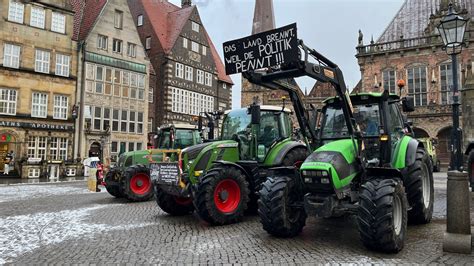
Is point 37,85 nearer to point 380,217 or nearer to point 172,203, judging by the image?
point 172,203

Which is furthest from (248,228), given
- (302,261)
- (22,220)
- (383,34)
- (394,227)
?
(383,34)

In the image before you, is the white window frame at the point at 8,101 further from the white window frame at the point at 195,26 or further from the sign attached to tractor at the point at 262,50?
the sign attached to tractor at the point at 262,50

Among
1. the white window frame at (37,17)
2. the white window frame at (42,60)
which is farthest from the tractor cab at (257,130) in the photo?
Result: the white window frame at (37,17)

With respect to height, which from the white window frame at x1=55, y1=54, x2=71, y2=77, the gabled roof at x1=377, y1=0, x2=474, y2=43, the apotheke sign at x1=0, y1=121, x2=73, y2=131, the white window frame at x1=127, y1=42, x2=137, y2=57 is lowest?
the apotheke sign at x1=0, y1=121, x2=73, y2=131

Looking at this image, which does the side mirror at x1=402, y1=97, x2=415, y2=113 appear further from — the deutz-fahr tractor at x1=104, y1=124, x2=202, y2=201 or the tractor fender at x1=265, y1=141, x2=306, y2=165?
the deutz-fahr tractor at x1=104, y1=124, x2=202, y2=201

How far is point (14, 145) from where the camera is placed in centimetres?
2534

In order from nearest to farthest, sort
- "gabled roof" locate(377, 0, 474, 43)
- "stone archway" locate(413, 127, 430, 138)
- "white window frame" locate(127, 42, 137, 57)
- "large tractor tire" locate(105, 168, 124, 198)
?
"large tractor tire" locate(105, 168, 124, 198) < "white window frame" locate(127, 42, 137, 57) < "stone archway" locate(413, 127, 430, 138) < "gabled roof" locate(377, 0, 474, 43)

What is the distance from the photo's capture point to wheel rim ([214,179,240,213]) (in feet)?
25.9

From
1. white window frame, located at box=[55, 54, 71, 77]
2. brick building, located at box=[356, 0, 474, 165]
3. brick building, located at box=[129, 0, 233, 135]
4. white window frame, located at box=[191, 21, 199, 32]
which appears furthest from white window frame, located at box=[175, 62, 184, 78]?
brick building, located at box=[356, 0, 474, 165]

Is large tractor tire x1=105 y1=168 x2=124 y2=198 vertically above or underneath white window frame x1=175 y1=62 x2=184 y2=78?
underneath

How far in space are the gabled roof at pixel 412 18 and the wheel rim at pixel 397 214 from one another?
Answer: 4003 cm

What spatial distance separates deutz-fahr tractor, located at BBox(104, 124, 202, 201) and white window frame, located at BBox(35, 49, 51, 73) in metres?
17.5

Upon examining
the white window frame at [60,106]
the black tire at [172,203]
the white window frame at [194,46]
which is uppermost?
the white window frame at [194,46]

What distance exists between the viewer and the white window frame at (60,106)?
2761cm
